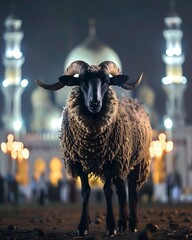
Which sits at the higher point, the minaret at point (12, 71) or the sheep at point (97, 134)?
the minaret at point (12, 71)

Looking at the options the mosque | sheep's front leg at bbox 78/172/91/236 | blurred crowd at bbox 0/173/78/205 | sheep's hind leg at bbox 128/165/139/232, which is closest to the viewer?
sheep's front leg at bbox 78/172/91/236

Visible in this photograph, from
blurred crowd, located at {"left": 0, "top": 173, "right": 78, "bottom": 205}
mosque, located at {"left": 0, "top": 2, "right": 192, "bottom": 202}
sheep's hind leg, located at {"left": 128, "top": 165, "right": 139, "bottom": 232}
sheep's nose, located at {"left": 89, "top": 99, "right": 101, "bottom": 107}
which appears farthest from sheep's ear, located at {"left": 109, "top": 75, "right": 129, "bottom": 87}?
mosque, located at {"left": 0, "top": 2, "right": 192, "bottom": 202}

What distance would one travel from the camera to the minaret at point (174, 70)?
48.3 metres

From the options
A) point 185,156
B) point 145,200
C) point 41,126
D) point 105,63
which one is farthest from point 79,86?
point 41,126

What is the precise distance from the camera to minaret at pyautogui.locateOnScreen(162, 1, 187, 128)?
4828 centimetres

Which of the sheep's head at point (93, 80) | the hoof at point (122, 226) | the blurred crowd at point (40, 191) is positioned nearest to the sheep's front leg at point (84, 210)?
the hoof at point (122, 226)

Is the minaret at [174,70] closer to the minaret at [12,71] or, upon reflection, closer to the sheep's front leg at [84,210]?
the minaret at [12,71]

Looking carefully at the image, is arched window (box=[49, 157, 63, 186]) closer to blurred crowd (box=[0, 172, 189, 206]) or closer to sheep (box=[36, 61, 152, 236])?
blurred crowd (box=[0, 172, 189, 206])

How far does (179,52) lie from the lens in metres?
48.7

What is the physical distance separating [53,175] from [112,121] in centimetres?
4079

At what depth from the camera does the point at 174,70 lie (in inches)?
1892

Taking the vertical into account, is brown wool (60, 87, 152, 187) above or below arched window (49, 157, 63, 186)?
below

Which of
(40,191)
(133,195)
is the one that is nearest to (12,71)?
(40,191)

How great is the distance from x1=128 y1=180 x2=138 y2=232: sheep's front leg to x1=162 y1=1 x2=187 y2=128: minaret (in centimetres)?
4099
